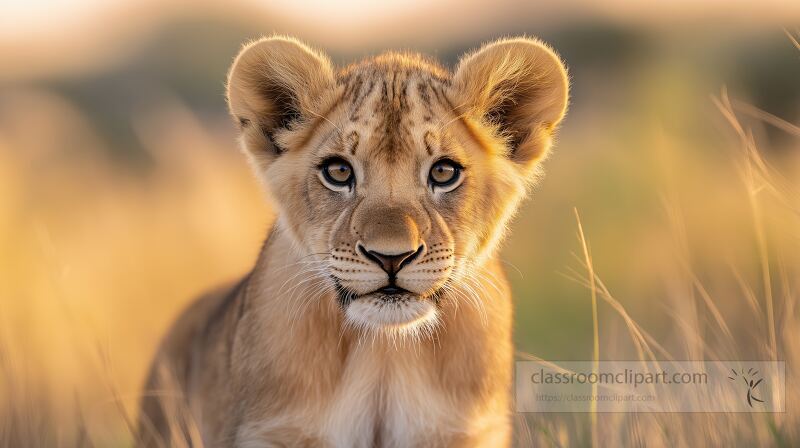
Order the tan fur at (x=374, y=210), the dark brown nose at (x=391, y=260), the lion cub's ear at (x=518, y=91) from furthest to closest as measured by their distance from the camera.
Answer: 1. the lion cub's ear at (x=518, y=91)
2. the tan fur at (x=374, y=210)
3. the dark brown nose at (x=391, y=260)

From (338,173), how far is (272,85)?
585 millimetres

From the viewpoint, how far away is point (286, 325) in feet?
14.3

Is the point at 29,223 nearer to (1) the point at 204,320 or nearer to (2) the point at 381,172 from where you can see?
(1) the point at 204,320

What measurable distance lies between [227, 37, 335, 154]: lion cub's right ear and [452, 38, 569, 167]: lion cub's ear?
571 millimetres

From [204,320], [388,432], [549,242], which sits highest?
[549,242]

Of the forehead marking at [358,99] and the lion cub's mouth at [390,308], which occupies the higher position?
the forehead marking at [358,99]

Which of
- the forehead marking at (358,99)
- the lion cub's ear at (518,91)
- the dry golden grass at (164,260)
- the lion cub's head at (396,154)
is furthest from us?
the dry golden grass at (164,260)

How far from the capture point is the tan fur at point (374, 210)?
162 inches

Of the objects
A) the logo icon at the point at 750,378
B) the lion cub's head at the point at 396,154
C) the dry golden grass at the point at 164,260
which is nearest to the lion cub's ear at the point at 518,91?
the lion cub's head at the point at 396,154

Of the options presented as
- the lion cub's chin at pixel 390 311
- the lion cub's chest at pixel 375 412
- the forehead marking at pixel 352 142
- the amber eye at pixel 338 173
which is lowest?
the lion cub's chest at pixel 375 412

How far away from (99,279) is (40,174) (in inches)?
100

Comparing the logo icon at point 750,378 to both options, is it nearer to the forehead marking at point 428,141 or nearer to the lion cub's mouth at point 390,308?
the lion cub's mouth at point 390,308

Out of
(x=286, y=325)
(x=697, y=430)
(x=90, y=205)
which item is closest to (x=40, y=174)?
(x=90, y=205)

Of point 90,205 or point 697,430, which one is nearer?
point 697,430
